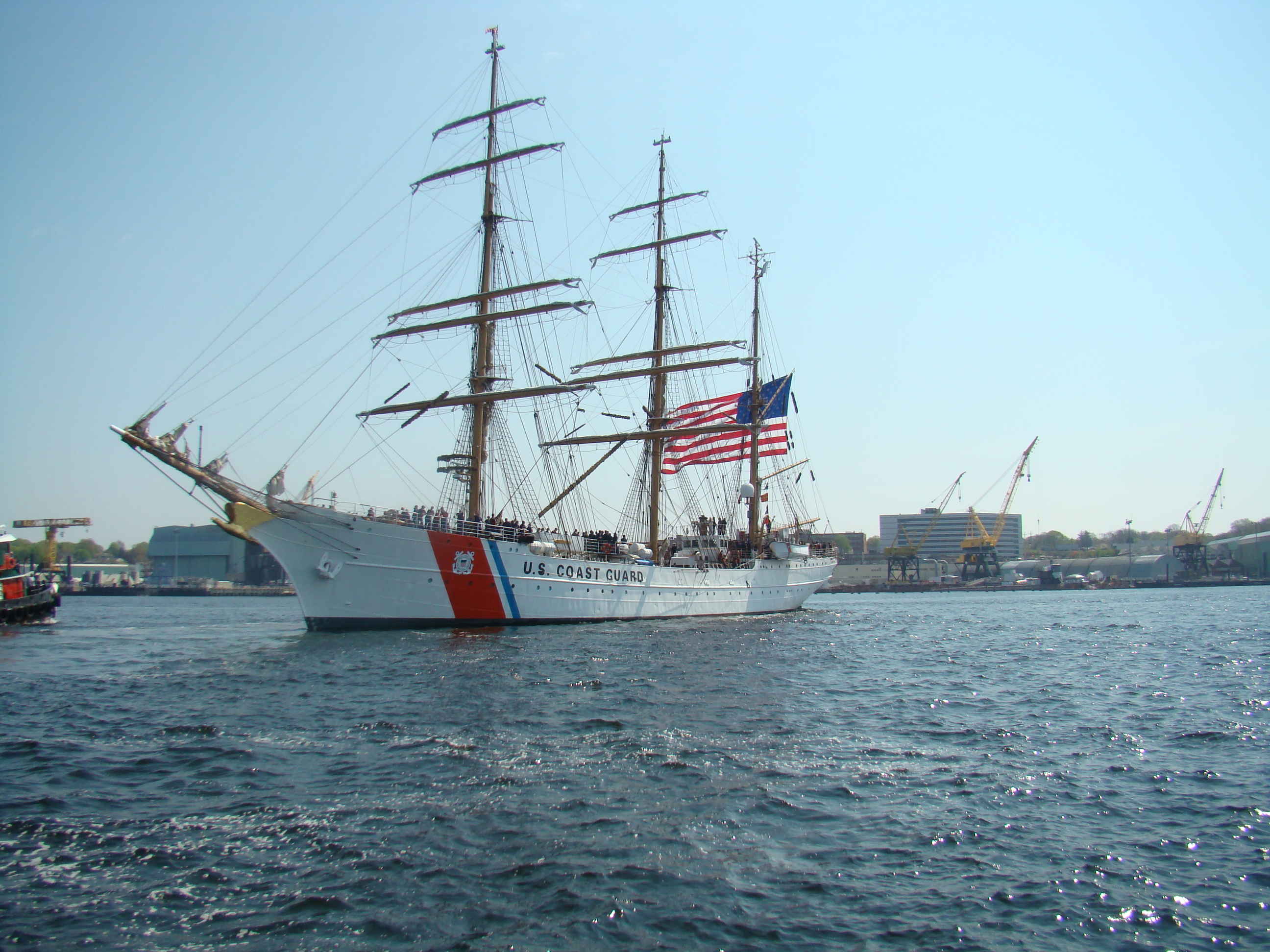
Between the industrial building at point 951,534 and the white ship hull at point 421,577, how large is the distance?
14856 cm

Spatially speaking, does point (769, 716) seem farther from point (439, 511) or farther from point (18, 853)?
point (439, 511)

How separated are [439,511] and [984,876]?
89.6 ft

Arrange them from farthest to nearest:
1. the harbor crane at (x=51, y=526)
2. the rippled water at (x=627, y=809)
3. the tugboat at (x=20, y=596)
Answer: the harbor crane at (x=51, y=526) → the tugboat at (x=20, y=596) → the rippled water at (x=627, y=809)

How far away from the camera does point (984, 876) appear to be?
724 centimetres

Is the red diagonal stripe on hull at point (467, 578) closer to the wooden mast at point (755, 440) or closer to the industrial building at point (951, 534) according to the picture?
the wooden mast at point (755, 440)

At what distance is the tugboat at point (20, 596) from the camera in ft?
126

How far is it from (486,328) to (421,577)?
13193mm

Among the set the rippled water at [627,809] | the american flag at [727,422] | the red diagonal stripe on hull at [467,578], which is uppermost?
the american flag at [727,422]

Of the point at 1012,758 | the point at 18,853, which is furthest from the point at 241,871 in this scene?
the point at 1012,758

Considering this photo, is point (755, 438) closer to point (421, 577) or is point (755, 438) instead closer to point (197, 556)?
point (421, 577)

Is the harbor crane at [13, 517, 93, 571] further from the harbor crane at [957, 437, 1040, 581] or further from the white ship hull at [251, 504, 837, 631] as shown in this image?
the harbor crane at [957, 437, 1040, 581]

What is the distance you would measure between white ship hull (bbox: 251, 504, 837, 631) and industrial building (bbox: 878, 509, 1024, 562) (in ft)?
487

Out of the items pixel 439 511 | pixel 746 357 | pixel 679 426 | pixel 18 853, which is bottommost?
pixel 18 853

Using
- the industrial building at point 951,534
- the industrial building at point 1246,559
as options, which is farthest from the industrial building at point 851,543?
the industrial building at point 1246,559
